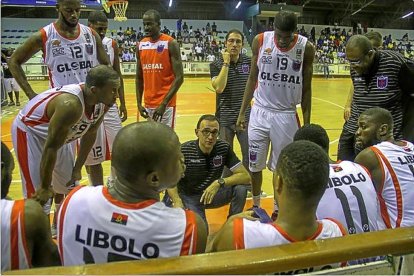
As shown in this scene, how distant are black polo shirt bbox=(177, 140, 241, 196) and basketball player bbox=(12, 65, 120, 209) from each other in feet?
2.99

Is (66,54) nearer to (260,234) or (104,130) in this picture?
(104,130)

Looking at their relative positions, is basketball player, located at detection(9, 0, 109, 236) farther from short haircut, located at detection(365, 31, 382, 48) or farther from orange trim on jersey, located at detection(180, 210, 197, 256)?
short haircut, located at detection(365, 31, 382, 48)

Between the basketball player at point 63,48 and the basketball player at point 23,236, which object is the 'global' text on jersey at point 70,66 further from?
the basketball player at point 23,236

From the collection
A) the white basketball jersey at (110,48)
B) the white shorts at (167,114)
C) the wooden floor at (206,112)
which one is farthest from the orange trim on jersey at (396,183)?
the white basketball jersey at (110,48)

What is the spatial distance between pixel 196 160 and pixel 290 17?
61.9 inches

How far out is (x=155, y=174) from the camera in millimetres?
1662

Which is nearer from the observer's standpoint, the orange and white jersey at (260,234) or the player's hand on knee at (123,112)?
the orange and white jersey at (260,234)

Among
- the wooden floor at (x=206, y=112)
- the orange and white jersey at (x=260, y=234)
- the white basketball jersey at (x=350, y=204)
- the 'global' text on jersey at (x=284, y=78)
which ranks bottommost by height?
the wooden floor at (x=206, y=112)

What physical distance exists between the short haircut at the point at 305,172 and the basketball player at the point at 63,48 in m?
2.93

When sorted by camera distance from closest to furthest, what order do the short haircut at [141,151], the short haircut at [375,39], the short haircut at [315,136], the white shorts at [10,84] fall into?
the short haircut at [141,151], the short haircut at [315,136], the short haircut at [375,39], the white shorts at [10,84]

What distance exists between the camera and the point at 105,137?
467 cm

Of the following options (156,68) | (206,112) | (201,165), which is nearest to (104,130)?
(156,68)

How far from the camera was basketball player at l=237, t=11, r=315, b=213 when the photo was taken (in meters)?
4.07

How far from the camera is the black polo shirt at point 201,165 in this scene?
3.91 meters
